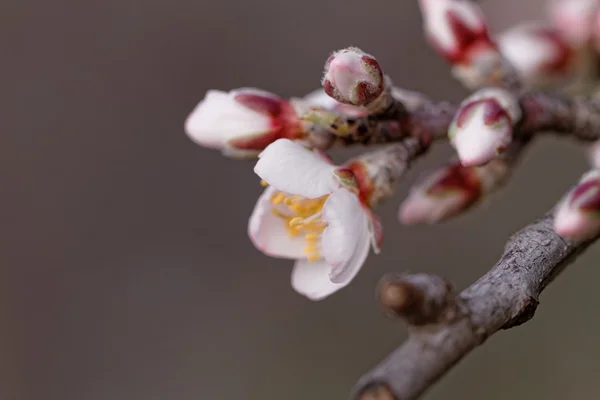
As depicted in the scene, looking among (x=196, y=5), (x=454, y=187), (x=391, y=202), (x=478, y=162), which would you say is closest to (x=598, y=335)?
(x=391, y=202)

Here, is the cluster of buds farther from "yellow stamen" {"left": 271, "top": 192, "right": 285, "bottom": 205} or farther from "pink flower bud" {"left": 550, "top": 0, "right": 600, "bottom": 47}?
"pink flower bud" {"left": 550, "top": 0, "right": 600, "bottom": 47}

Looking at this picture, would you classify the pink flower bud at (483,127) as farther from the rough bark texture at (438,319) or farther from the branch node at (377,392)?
the branch node at (377,392)

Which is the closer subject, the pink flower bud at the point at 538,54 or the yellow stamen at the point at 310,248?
the yellow stamen at the point at 310,248

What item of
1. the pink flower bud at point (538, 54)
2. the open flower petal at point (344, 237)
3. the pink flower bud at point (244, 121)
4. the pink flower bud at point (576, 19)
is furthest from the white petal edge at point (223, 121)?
the pink flower bud at point (576, 19)

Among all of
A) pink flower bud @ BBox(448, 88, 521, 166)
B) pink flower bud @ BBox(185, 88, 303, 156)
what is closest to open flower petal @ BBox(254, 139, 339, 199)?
pink flower bud @ BBox(185, 88, 303, 156)

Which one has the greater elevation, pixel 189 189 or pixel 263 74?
pixel 263 74

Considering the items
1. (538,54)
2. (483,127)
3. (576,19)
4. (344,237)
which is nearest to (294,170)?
(344,237)

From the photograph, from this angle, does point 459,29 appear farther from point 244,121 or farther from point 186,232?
point 186,232

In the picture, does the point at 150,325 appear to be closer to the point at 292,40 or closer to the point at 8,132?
the point at 8,132
